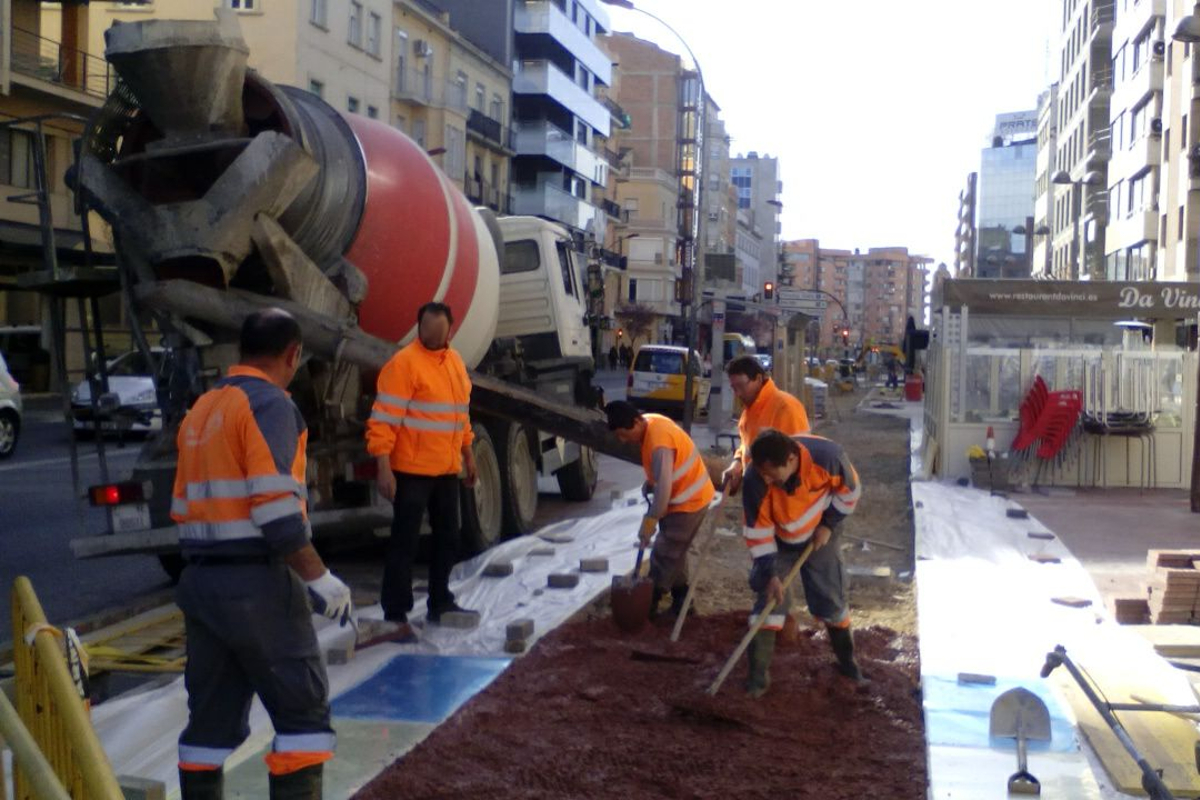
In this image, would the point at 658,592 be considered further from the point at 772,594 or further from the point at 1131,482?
the point at 1131,482

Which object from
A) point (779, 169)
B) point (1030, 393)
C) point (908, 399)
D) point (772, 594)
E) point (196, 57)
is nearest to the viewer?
point (772, 594)

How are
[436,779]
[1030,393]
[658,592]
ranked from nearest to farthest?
[436,779], [658,592], [1030,393]

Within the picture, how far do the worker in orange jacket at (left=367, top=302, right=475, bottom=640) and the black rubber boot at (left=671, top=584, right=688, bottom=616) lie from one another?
1.51m

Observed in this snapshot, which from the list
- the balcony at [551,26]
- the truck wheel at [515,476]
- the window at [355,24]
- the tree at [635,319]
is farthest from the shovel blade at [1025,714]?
the tree at [635,319]

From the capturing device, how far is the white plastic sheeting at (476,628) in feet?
19.5

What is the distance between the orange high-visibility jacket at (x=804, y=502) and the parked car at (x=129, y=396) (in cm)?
418

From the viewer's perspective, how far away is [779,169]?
15262 centimetres

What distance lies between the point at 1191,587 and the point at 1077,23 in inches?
2775

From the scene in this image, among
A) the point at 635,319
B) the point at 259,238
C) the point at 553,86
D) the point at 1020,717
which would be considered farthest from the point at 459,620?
the point at 635,319

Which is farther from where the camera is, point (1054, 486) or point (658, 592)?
point (1054, 486)

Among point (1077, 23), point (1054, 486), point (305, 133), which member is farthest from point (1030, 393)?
point (1077, 23)

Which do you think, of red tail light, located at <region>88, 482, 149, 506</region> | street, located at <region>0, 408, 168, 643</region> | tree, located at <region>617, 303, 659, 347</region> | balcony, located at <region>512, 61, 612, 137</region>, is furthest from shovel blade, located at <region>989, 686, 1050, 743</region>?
tree, located at <region>617, 303, 659, 347</region>

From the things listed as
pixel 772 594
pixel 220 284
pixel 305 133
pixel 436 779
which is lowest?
pixel 436 779

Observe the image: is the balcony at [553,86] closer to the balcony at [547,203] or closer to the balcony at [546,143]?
the balcony at [546,143]
